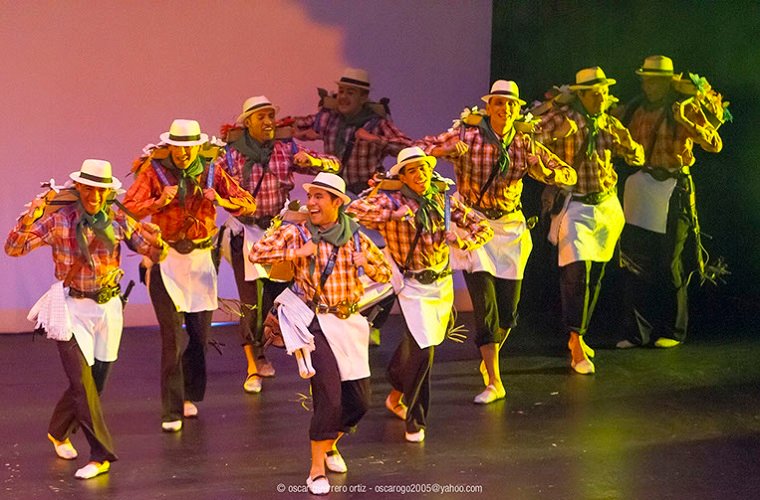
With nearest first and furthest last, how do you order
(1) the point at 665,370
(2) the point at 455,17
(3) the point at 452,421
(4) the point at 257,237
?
1. (3) the point at 452,421
2. (4) the point at 257,237
3. (1) the point at 665,370
4. (2) the point at 455,17

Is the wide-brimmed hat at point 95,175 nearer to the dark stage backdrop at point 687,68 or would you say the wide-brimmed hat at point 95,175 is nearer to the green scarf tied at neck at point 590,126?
the green scarf tied at neck at point 590,126

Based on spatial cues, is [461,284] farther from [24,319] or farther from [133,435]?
[133,435]

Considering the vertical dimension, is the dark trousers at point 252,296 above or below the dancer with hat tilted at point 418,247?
below

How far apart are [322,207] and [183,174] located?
3.44 feet

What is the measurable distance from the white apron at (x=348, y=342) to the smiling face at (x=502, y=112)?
5.79 ft

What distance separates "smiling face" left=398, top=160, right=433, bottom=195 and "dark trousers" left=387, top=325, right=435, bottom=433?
68 centimetres

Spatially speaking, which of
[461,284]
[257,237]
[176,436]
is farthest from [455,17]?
[176,436]

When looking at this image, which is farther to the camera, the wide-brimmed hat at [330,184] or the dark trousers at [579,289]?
the dark trousers at [579,289]

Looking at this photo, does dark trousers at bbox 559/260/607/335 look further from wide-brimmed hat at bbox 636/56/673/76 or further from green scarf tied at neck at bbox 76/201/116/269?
green scarf tied at neck at bbox 76/201/116/269

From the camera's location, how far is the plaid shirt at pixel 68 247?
6.05 m

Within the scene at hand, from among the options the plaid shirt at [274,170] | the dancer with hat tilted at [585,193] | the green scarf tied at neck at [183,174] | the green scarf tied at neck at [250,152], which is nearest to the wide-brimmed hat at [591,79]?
the dancer with hat tilted at [585,193]

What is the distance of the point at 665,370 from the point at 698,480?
205cm

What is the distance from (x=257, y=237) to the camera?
7.77 meters

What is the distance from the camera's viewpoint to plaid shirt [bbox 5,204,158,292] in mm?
6051
